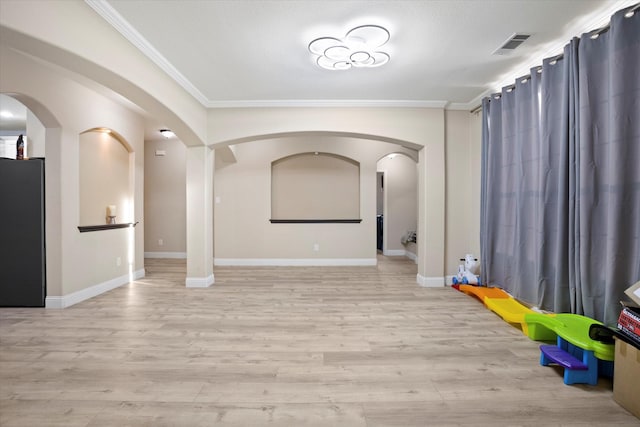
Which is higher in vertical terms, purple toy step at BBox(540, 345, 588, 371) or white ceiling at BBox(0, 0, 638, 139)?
white ceiling at BBox(0, 0, 638, 139)

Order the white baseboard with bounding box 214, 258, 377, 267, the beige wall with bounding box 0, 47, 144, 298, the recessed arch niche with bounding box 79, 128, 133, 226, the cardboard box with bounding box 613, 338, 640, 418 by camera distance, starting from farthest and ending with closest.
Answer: the white baseboard with bounding box 214, 258, 377, 267 → the recessed arch niche with bounding box 79, 128, 133, 226 → the beige wall with bounding box 0, 47, 144, 298 → the cardboard box with bounding box 613, 338, 640, 418

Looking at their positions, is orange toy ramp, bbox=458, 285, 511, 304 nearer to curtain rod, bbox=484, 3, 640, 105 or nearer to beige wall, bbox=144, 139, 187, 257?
curtain rod, bbox=484, 3, 640, 105

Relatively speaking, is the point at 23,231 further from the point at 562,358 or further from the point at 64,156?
the point at 562,358

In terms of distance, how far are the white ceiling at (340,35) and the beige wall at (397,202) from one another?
3.58m

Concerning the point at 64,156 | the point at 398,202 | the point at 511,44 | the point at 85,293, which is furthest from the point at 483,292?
the point at 64,156

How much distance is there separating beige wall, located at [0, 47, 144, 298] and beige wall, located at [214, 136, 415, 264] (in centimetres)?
212

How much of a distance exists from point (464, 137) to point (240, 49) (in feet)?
10.9

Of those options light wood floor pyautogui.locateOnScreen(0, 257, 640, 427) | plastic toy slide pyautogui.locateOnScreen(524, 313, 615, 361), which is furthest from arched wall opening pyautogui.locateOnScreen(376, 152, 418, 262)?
plastic toy slide pyautogui.locateOnScreen(524, 313, 615, 361)

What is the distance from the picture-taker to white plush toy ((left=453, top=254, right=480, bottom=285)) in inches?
159

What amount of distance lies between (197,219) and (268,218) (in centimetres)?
177

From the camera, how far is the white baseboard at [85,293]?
3.42 meters

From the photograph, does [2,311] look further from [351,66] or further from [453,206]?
[453,206]

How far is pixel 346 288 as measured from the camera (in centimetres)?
430

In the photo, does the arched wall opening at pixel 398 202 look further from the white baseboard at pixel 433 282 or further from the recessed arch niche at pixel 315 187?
the white baseboard at pixel 433 282
